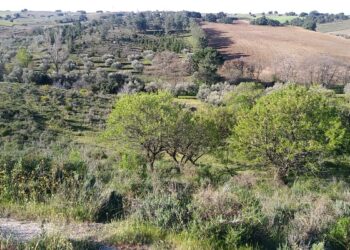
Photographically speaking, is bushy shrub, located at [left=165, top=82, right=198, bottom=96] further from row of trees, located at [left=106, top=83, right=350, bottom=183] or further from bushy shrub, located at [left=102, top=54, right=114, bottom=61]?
row of trees, located at [left=106, top=83, right=350, bottom=183]

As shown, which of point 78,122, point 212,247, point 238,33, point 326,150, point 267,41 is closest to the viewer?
point 212,247

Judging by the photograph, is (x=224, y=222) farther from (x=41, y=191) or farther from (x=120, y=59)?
(x=120, y=59)

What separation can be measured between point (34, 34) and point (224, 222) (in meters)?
123

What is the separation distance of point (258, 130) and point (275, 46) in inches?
3073

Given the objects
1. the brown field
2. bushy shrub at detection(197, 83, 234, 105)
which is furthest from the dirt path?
the brown field

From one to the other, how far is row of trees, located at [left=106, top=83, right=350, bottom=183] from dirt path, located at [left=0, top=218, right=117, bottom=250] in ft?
58.7

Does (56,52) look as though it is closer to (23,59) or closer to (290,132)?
(23,59)

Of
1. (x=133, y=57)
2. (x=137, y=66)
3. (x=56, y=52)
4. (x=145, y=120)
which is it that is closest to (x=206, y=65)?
(x=137, y=66)

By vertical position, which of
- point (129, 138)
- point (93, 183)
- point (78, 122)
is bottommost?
point (78, 122)

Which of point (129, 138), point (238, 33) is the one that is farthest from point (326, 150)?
point (238, 33)

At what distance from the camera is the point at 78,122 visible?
1586 inches

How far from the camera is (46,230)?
5.59 metres

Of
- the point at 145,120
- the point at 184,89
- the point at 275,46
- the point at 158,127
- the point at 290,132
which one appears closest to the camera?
the point at 290,132

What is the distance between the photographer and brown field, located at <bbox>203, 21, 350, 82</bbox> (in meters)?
81.9
